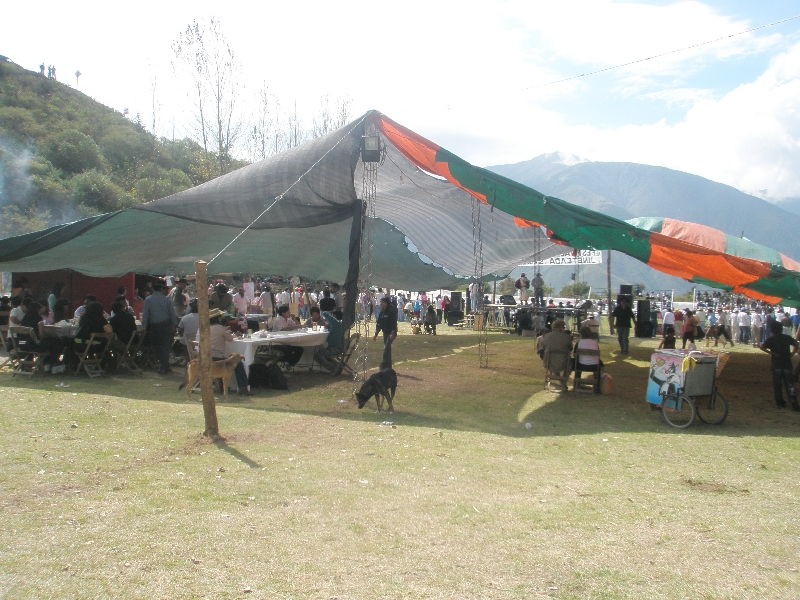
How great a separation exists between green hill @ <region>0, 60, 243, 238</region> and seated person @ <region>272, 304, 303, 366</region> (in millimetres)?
18913

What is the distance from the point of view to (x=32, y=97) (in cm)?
5741

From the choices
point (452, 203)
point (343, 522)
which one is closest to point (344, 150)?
point (452, 203)

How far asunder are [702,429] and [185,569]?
6729mm

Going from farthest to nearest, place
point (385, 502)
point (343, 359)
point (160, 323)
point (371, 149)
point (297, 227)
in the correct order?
1. point (343, 359)
2. point (160, 323)
3. point (297, 227)
4. point (371, 149)
5. point (385, 502)

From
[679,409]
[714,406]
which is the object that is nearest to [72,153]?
[679,409]

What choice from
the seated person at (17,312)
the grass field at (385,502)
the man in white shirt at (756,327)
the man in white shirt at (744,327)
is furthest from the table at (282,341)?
the man in white shirt at (744,327)

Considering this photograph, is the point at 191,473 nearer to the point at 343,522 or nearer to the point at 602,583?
the point at 343,522

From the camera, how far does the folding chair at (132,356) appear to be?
1074 centimetres

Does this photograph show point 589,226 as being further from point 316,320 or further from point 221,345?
point 316,320

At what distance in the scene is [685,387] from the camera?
787cm

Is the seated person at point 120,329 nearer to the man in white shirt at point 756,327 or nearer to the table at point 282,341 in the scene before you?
the table at point 282,341

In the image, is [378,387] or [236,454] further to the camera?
[378,387]

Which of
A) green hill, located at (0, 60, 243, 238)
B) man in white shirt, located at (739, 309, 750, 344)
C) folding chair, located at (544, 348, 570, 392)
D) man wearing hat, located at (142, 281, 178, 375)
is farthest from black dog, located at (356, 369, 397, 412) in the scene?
green hill, located at (0, 60, 243, 238)

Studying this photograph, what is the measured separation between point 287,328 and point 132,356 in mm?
2793
